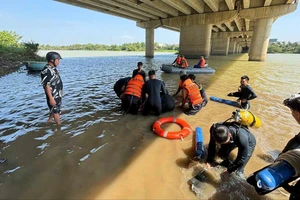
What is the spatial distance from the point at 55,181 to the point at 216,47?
44.4 meters

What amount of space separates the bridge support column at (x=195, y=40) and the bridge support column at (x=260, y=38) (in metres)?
5.73

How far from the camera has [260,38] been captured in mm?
20969

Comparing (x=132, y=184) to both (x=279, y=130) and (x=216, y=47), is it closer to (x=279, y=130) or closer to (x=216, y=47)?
(x=279, y=130)

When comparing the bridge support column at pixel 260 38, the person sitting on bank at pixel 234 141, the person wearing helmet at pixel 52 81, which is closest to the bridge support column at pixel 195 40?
the bridge support column at pixel 260 38

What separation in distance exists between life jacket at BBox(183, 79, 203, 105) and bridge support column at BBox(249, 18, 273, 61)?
21233mm

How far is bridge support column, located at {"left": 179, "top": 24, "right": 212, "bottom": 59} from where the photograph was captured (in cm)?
2402

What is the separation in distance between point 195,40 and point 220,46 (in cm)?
1902

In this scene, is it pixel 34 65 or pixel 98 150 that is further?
pixel 34 65

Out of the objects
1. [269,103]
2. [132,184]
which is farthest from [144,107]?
[269,103]

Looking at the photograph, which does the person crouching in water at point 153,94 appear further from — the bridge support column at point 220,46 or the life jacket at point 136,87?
the bridge support column at point 220,46

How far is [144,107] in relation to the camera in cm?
489

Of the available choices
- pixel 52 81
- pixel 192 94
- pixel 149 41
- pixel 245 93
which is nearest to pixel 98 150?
pixel 52 81

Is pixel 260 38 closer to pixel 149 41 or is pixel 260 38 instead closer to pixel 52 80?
pixel 149 41

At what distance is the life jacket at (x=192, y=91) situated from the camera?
16.1ft
